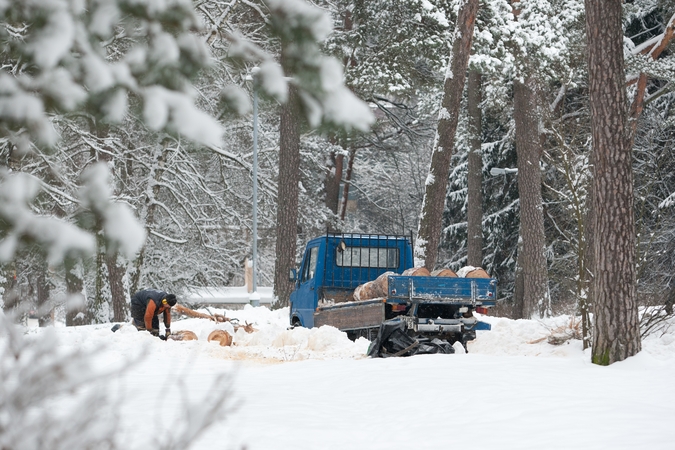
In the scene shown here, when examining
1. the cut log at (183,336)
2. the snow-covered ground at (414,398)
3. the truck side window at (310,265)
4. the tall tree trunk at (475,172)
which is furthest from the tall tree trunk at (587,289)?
the tall tree trunk at (475,172)

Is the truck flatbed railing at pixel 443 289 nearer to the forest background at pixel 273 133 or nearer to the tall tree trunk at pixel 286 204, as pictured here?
the forest background at pixel 273 133

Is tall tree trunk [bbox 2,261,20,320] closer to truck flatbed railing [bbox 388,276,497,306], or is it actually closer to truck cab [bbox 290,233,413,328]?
truck cab [bbox 290,233,413,328]

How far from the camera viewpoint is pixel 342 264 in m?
14.4

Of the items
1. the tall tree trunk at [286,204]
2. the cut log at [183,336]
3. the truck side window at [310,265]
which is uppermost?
the tall tree trunk at [286,204]

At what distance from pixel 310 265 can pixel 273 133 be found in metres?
12.1

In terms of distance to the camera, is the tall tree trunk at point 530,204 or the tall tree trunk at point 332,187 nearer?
the tall tree trunk at point 530,204

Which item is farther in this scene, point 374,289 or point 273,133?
point 273,133

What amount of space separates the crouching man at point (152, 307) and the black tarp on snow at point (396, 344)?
4.28 metres

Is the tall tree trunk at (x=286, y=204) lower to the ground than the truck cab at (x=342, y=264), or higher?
higher

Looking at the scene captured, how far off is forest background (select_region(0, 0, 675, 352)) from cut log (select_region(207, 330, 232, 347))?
2421 mm

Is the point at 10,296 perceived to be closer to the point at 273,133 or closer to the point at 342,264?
the point at 342,264

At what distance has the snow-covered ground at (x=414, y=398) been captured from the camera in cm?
566

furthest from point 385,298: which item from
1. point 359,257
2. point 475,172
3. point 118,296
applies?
point 475,172

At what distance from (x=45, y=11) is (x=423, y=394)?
5.42 metres
